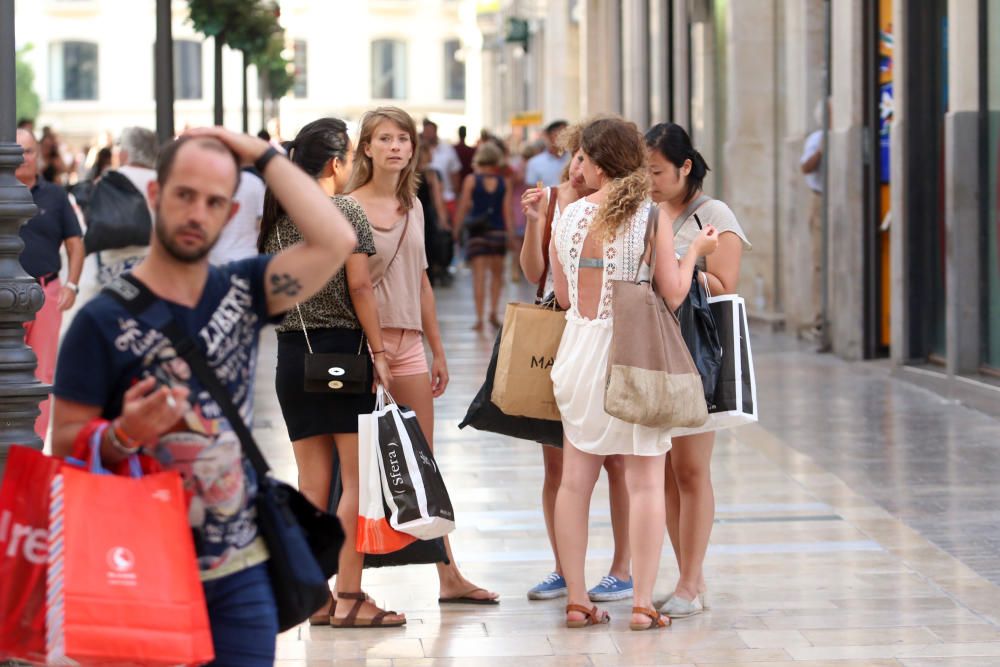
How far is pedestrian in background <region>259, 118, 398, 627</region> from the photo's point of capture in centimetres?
603

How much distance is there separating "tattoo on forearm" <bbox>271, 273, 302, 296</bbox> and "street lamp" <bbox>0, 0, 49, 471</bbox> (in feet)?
8.49

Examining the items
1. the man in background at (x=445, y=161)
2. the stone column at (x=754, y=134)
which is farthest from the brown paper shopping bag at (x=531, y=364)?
the man in background at (x=445, y=161)

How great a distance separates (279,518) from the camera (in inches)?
143

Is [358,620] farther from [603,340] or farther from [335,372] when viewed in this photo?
[603,340]

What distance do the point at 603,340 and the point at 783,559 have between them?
5.22ft

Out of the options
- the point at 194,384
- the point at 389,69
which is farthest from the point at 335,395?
the point at 389,69

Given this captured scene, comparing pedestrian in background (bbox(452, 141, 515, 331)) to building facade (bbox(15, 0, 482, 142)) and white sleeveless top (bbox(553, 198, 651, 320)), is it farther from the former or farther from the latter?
building facade (bbox(15, 0, 482, 142))

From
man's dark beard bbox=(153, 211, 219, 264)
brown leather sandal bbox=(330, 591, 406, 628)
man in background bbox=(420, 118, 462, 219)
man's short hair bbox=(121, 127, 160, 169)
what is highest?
man in background bbox=(420, 118, 462, 219)

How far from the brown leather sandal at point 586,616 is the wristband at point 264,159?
2.83 m

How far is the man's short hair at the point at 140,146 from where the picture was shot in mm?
10336

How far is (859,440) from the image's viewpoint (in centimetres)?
1000

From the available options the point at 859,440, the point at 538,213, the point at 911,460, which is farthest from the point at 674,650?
the point at 859,440

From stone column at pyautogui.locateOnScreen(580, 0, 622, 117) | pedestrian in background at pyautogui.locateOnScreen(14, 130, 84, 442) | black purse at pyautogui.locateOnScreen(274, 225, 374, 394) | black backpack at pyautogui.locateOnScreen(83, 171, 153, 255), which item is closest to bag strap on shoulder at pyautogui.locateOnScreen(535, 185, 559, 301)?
black purse at pyautogui.locateOnScreen(274, 225, 374, 394)

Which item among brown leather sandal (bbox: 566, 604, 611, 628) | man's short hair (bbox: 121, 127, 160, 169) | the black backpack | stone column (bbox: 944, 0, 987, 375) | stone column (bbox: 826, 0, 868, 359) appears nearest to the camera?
brown leather sandal (bbox: 566, 604, 611, 628)
